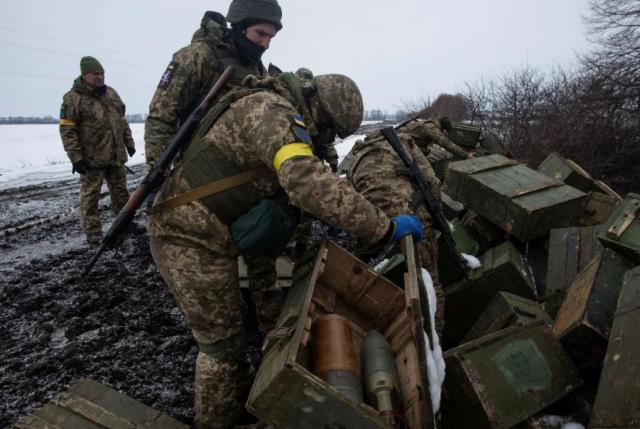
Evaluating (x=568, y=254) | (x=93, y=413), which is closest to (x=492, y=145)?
(x=568, y=254)

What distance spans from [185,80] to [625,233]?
3.52 meters

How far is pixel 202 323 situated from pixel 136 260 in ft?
10.1

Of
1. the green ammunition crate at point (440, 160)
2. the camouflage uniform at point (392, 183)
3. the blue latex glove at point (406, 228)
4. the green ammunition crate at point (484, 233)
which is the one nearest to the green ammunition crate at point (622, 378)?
the blue latex glove at point (406, 228)

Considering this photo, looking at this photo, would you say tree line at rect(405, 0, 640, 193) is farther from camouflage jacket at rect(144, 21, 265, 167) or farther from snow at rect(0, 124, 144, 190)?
snow at rect(0, 124, 144, 190)

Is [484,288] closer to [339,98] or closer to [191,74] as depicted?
[339,98]

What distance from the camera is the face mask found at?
154 inches

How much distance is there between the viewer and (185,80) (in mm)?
4098

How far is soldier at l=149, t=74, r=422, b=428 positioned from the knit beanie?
414 centimetres

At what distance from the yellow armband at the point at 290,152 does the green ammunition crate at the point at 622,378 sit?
58.5 inches

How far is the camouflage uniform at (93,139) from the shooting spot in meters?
5.77

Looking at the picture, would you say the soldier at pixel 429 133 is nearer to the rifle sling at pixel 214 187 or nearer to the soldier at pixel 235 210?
the soldier at pixel 235 210

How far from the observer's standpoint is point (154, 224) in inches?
99.0

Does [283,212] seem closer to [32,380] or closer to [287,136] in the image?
[287,136]

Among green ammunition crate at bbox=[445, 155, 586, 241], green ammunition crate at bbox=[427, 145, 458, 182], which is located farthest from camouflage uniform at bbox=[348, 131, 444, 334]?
green ammunition crate at bbox=[427, 145, 458, 182]
